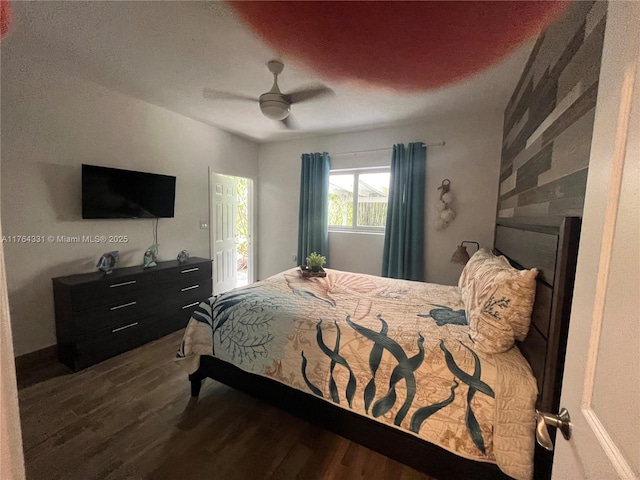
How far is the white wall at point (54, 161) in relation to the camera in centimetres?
211

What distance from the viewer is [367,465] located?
1.46 metres

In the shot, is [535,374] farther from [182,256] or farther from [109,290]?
[182,256]

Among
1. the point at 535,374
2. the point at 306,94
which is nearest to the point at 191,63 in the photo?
the point at 306,94

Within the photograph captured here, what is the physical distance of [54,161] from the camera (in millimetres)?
2322

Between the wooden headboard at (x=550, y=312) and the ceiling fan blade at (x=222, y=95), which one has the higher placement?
the ceiling fan blade at (x=222, y=95)

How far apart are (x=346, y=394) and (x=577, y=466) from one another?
3.46 feet

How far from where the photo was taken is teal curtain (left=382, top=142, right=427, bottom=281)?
11.2 feet

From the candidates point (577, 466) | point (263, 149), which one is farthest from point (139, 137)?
point (577, 466)

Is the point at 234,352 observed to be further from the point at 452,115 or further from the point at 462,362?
the point at 452,115

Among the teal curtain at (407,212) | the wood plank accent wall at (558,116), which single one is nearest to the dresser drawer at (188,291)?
the teal curtain at (407,212)

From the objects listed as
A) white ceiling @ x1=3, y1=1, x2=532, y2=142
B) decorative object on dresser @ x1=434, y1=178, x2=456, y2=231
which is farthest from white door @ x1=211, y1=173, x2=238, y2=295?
decorative object on dresser @ x1=434, y1=178, x2=456, y2=231

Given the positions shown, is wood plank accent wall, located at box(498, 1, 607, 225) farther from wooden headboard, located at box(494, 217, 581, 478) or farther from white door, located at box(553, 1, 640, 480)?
white door, located at box(553, 1, 640, 480)

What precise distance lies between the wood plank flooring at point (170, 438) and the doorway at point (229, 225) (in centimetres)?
218

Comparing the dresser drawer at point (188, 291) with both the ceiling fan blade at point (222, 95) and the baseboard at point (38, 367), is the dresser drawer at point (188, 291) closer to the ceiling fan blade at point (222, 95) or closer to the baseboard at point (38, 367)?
the baseboard at point (38, 367)
